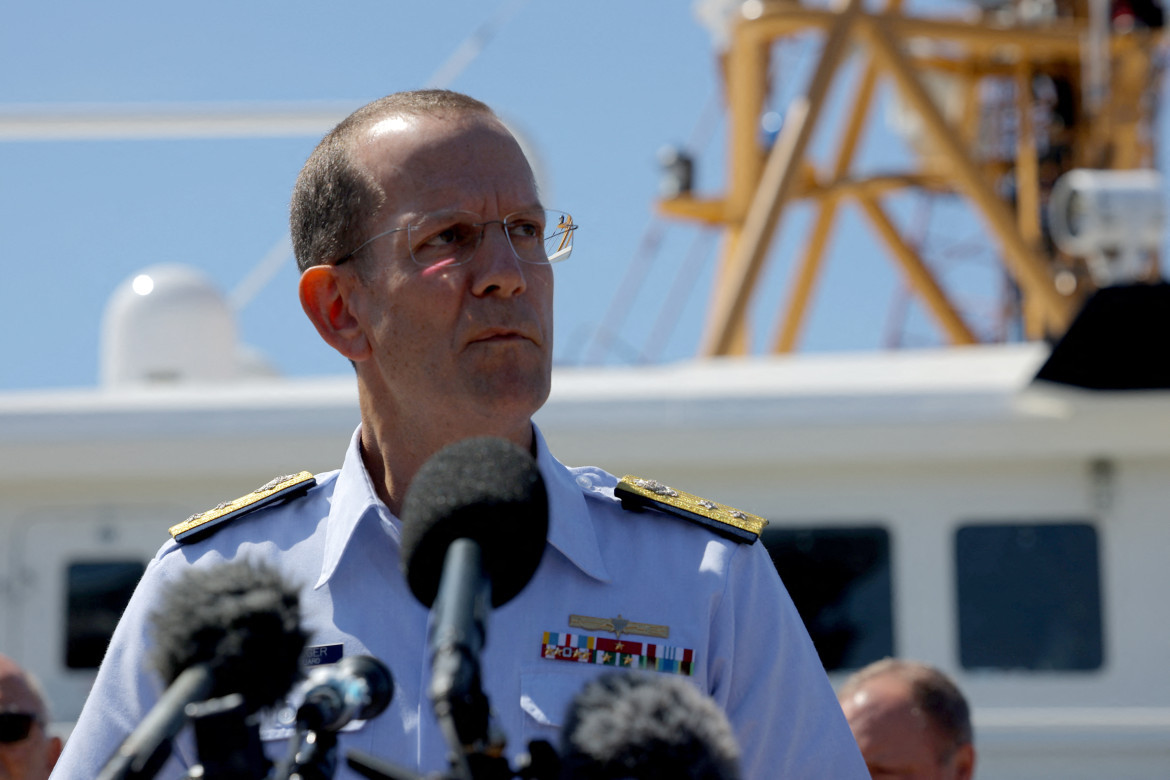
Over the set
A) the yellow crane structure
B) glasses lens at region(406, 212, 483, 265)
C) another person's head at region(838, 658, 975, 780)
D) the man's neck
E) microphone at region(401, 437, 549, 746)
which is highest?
the yellow crane structure

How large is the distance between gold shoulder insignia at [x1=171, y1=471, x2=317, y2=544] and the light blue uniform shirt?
0.20ft

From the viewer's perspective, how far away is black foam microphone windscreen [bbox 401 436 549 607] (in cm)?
102

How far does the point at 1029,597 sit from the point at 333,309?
3.80 meters

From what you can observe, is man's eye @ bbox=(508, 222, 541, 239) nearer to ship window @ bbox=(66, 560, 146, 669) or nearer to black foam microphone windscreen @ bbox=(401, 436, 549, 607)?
black foam microphone windscreen @ bbox=(401, 436, 549, 607)

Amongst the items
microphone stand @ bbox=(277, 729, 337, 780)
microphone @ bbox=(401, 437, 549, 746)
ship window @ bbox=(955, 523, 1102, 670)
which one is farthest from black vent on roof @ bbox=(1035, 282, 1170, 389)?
microphone stand @ bbox=(277, 729, 337, 780)

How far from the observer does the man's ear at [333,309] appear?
1.78 m

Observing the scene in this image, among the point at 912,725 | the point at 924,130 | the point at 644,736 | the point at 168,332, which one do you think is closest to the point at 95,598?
the point at 168,332

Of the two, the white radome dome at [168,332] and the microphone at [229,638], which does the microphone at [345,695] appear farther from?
the white radome dome at [168,332]

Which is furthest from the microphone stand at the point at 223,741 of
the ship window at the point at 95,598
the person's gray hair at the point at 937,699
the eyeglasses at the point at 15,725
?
the ship window at the point at 95,598

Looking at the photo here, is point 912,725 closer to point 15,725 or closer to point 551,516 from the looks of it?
point 551,516

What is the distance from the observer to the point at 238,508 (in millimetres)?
1819

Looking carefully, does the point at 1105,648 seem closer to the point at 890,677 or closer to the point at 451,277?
the point at 890,677

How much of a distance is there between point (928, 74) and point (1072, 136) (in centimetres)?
107

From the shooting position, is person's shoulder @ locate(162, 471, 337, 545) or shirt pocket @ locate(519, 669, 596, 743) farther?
person's shoulder @ locate(162, 471, 337, 545)
